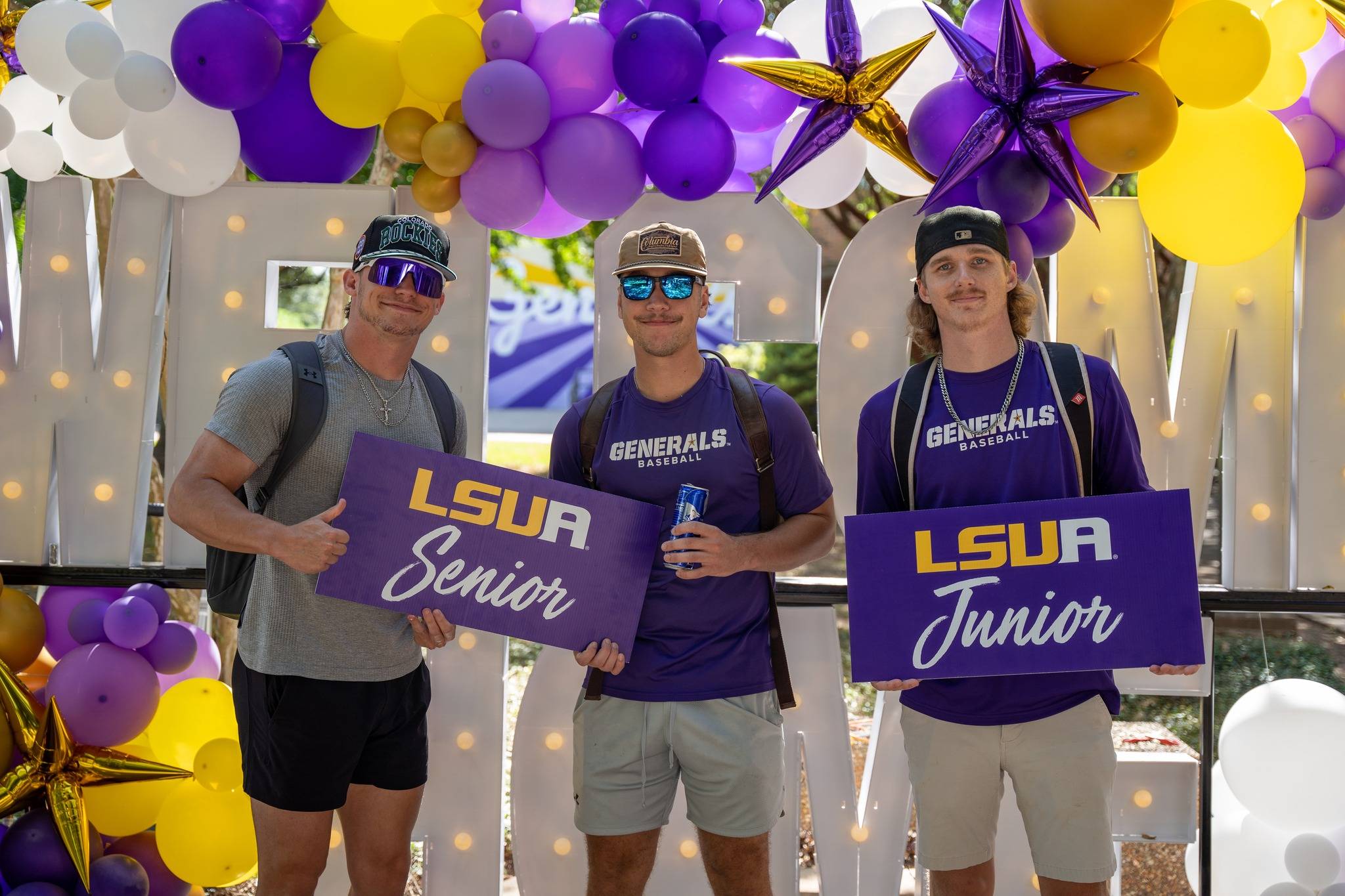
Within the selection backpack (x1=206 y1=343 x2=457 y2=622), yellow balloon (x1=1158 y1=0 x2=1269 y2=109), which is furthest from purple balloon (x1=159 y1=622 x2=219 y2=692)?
yellow balloon (x1=1158 y1=0 x2=1269 y2=109)

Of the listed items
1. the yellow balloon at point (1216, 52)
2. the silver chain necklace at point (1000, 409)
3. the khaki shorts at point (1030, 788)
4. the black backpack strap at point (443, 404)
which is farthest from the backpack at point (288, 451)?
the yellow balloon at point (1216, 52)

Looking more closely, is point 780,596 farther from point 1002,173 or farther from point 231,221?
point 231,221

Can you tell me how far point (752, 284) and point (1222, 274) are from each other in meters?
1.61

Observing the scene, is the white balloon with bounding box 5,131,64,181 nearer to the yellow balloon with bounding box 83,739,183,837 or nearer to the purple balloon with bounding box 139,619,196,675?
the purple balloon with bounding box 139,619,196,675

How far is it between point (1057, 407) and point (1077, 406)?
1.9 inches

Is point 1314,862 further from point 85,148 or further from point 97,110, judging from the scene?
point 85,148

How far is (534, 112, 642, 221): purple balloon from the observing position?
3.63 m

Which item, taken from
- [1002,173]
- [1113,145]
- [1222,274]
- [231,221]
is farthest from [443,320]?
[1222,274]

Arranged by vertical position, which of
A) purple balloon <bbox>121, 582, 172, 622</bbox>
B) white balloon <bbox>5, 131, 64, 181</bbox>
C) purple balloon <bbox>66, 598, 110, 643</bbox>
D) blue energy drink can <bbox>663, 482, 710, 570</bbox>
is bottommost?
purple balloon <bbox>66, 598, 110, 643</bbox>

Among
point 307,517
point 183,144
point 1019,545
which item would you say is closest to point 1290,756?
point 1019,545

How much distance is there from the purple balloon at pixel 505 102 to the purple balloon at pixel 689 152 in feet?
1.21

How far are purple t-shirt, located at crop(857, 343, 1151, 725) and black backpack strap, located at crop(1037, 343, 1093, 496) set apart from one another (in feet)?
0.05

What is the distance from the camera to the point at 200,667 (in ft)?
13.9

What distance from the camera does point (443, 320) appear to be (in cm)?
406
